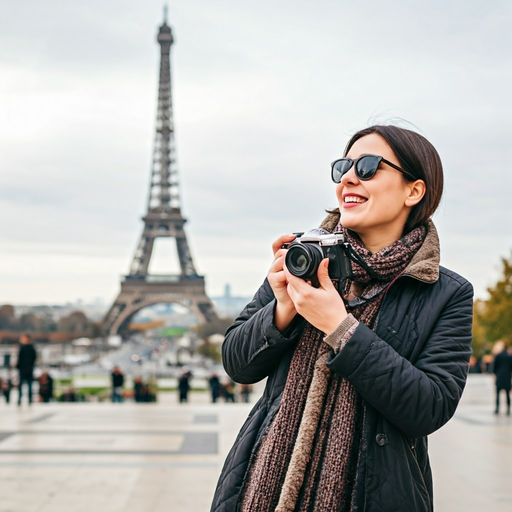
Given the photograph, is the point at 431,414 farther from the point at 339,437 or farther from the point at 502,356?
the point at 502,356

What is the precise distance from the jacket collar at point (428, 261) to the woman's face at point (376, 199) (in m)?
0.09

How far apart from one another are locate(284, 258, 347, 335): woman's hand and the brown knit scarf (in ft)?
0.36

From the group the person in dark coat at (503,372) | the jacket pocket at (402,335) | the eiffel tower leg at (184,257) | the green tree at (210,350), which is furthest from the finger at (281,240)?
the green tree at (210,350)

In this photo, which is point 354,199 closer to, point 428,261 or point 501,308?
point 428,261

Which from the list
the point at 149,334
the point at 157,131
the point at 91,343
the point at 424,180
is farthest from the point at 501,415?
the point at 149,334

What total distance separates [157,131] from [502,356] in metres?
54.2

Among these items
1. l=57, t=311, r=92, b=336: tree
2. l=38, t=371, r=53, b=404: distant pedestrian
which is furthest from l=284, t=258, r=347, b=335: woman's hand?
l=57, t=311, r=92, b=336: tree

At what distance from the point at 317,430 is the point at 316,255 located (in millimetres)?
432

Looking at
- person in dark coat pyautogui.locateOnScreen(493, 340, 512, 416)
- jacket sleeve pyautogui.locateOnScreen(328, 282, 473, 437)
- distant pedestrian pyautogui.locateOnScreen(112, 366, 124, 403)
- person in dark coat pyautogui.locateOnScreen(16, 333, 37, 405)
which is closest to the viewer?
jacket sleeve pyautogui.locateOnScreen(328, 282, 473, 437)

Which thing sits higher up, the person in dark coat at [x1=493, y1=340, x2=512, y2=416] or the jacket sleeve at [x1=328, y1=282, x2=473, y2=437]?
the jacket sleeve at [x1=328, y1=282, x2=473, y2=437]

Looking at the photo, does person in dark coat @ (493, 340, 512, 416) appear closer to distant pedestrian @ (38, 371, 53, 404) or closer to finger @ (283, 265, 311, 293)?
distant pedestrian @ (38, 371, 53, 404)

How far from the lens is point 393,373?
181cm

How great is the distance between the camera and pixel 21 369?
47.0 ft

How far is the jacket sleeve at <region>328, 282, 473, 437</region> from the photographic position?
5.93 ft
